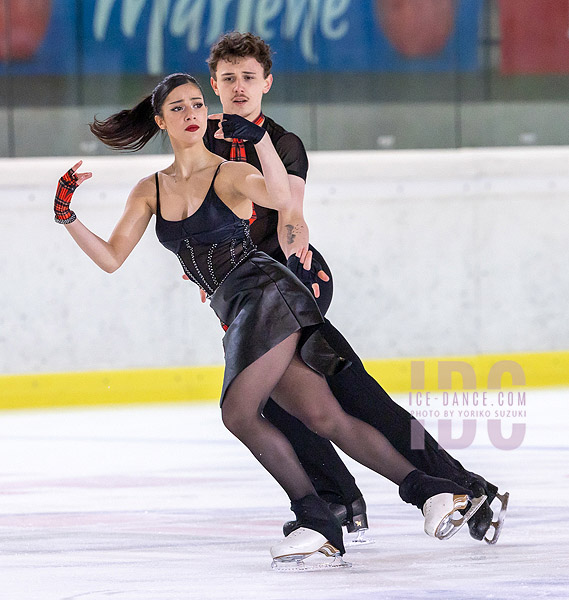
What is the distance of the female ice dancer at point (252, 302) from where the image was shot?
3164 millimetres

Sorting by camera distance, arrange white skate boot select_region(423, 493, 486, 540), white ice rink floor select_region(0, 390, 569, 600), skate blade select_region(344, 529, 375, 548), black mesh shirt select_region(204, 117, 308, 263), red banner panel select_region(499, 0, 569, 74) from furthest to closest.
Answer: red banner panel select_region(499, 0, 569, 74)
black mesh shirt select_region(204, 117, 308, 263)
skate blade select_region(344, 529, 375, 548)
white skate boot select_region(423, 493, 486, 540)
white ice rink floor select_region(0, 390, 569, 600)

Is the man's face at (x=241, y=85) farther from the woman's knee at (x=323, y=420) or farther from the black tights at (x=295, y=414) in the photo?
the woman's knee at (x=323, y=420)

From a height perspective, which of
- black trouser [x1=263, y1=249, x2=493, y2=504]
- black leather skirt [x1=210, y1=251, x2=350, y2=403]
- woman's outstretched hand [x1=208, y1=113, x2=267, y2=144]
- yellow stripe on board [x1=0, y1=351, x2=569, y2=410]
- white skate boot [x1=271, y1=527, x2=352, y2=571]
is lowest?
yellow stripe on board [x1=0, y1=351, x2=569, y2=410]

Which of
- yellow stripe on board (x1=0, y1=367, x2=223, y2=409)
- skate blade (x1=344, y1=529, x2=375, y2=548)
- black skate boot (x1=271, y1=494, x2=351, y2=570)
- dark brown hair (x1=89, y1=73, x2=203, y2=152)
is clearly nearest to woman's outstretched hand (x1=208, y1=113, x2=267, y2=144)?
dark brown hair (x1=89, y1=73, x2=203, y2=152)

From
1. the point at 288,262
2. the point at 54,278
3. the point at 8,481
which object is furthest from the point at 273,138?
the point at 54,278

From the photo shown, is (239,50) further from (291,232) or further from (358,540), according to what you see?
(358,540)

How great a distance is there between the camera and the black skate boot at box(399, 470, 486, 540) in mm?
3256

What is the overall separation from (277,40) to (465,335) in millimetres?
2148

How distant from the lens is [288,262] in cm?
362

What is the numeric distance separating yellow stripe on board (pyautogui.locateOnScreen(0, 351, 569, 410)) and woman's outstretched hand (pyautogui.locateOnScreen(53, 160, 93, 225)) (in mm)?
4155

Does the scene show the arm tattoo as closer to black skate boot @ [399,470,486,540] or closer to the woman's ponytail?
the woman's ponytail

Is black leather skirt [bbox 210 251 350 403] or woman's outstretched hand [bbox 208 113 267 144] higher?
woman's outstretched hand [bbox 208 113 267 144]

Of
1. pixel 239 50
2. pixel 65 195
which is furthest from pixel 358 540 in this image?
pixel 239 50

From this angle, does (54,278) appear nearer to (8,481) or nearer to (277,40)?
(277,40)
